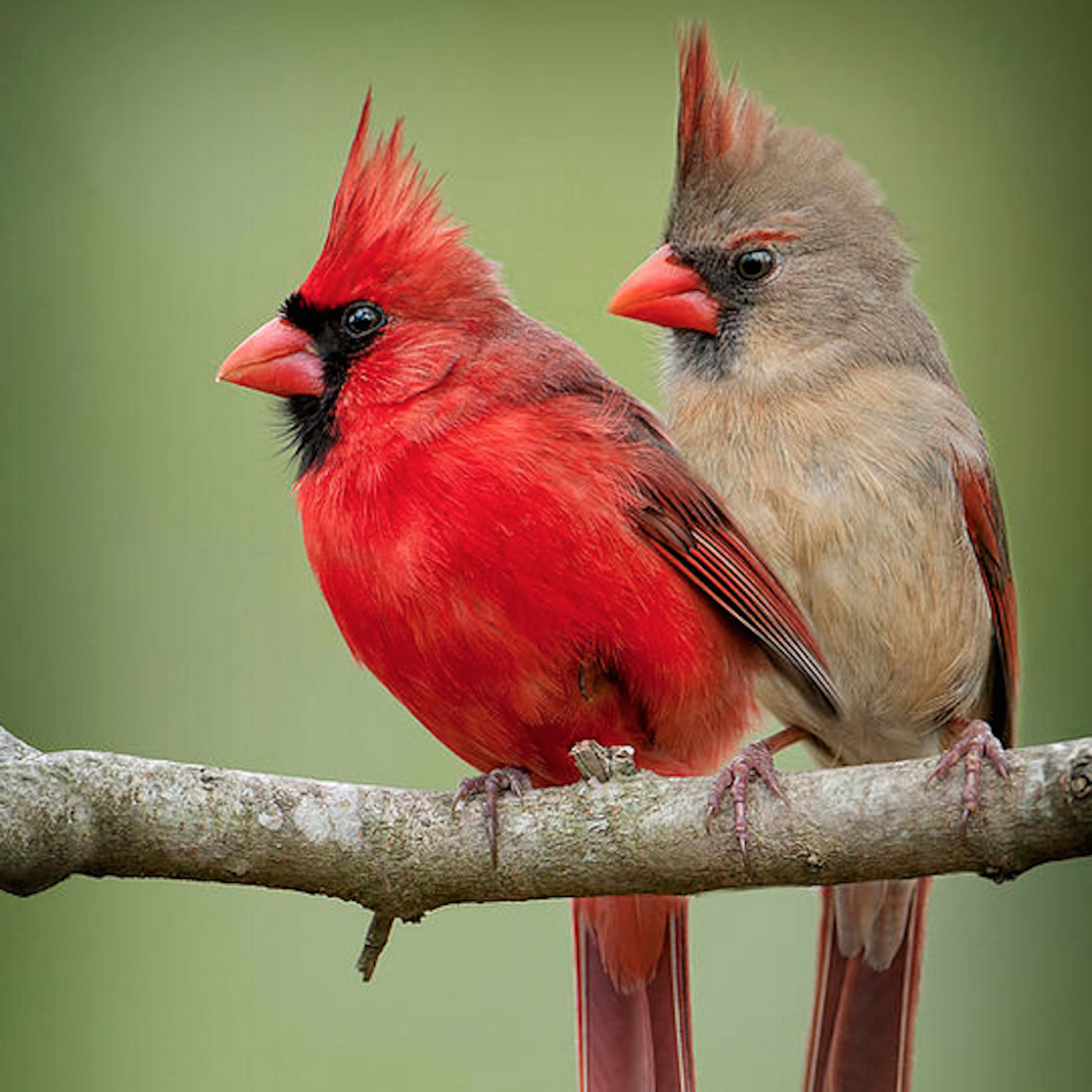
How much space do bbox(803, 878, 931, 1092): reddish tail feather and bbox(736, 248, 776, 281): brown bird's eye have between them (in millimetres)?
802

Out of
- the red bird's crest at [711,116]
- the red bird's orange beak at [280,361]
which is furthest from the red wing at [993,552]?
the red bird's orange beak at [280,361]

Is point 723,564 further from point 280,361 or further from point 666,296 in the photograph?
point 280,361

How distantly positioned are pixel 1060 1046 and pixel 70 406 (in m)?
2.15

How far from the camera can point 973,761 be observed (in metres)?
1.68

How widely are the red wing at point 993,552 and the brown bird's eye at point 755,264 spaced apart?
0.37 meters

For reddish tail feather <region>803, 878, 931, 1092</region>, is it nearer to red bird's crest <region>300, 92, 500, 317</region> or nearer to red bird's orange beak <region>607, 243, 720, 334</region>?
red bird's orange beak <region>607, 243, 720, 334</region>

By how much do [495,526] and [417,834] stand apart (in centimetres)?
31

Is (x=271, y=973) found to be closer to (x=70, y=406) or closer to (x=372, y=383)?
(x=70, y=406)

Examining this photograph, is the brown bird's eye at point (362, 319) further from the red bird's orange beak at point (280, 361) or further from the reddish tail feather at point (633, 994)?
the reddish tail feather at point (633, 994)

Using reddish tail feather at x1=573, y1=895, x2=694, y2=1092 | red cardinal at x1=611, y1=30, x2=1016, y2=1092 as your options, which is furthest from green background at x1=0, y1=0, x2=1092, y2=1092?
reddish tail feather at x1=573, y1=895, x2=694, y2=1092

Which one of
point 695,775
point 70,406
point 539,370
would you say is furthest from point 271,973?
point 539,370

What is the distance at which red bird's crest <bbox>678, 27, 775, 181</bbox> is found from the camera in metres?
1.88

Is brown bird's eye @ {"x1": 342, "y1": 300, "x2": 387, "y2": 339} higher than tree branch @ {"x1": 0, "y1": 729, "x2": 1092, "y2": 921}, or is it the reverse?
brown bird's eye @ {"x1": 342, "y1": 300, "x2": 387, "y2": 339}

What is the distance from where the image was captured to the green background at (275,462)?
9.43 ft
